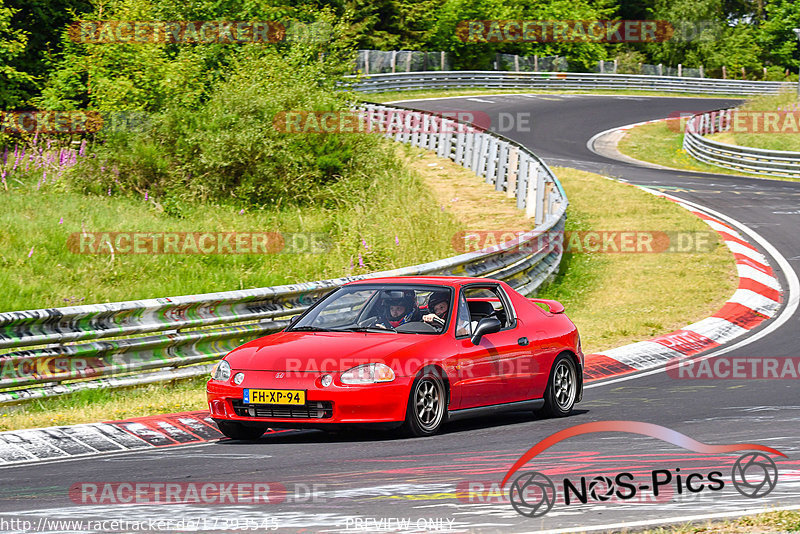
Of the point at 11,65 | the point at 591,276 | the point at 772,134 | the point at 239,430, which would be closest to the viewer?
the point at 239,430

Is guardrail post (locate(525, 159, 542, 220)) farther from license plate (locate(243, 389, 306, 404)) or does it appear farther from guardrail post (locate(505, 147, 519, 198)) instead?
license plate (locate(243, 389, 306, 404))

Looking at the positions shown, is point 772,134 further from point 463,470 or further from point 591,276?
point 463,470

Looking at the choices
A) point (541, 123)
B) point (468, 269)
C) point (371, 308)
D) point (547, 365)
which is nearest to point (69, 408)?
point (371, 308)

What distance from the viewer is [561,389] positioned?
9727 millimetres

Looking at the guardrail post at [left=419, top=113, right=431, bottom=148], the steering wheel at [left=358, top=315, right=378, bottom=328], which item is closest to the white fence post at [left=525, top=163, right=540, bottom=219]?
the guardrail post at [left=419, top=113, right=431, bottom=148]

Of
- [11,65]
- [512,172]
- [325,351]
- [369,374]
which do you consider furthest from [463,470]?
[11,65]

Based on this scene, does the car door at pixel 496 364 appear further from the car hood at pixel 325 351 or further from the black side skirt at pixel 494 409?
the car hood at pixel 325 351

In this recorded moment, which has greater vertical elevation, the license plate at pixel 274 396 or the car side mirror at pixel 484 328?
the car side mirror at pixel 484 328

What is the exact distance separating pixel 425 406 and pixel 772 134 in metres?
34.7

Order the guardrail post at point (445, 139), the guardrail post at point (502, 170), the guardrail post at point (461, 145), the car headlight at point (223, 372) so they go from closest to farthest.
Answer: the car headlight at point (223, 372), the guardrail post at point (502, 170), the guardrail post at point (461, 145), the guardrail post at point (445, 139)

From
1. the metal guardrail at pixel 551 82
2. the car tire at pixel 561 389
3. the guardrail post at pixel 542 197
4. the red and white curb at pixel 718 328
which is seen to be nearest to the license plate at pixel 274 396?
the car tire at pixel 561 389

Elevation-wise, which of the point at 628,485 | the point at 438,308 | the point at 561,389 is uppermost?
the point at 438,308

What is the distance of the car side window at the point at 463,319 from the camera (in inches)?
351

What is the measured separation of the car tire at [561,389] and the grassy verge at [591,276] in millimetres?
3243
